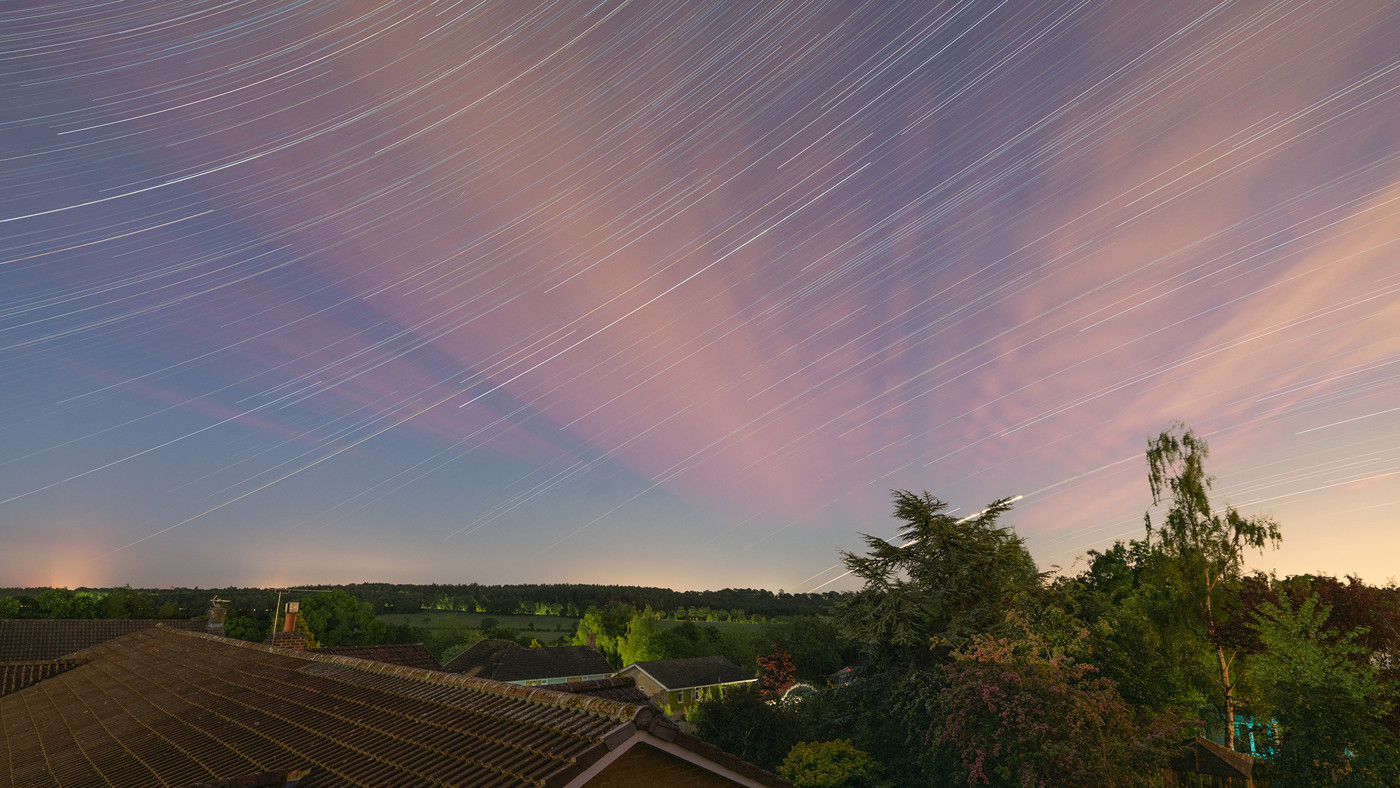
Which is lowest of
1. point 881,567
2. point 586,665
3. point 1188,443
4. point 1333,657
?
point 586,665

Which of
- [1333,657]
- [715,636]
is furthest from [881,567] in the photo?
[715,636]

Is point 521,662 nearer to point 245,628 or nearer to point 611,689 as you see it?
point 245,628

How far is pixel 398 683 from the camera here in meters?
9.71

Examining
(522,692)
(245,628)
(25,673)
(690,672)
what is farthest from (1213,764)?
(245,628)

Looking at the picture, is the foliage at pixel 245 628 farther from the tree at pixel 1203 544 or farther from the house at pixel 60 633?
the tree at pixel 1203 544

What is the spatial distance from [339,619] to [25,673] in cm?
4866

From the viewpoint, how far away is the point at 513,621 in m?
139

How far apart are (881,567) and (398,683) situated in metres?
21.8

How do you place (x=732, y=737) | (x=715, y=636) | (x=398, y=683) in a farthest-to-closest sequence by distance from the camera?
(x=715, y=636) < (x=732, y=737) < (x=398, y=683)

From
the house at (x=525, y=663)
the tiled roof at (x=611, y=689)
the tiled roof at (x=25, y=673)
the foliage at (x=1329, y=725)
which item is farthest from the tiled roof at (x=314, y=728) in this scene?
the house at (x=525, y=663)

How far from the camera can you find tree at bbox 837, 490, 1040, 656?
83.6ft

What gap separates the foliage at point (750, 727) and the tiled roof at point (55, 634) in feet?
86.3

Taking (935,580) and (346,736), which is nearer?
(346,736)

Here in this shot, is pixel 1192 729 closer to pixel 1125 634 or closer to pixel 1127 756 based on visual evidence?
pixel 1125 634
